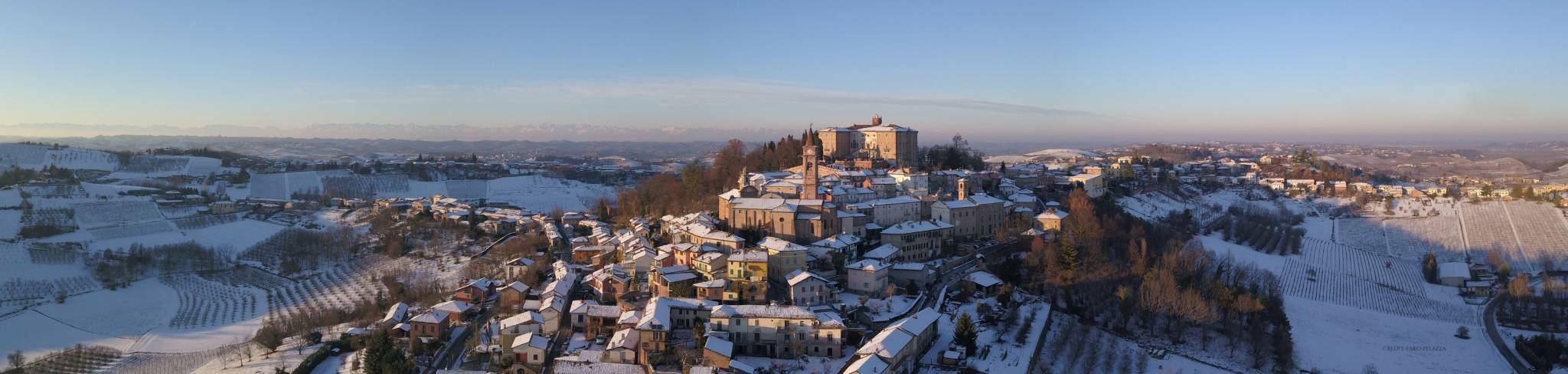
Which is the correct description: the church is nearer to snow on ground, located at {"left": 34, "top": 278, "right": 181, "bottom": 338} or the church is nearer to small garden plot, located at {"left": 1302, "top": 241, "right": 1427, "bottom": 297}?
snow on ground, located at {"left": 34, "top": 278, "right": 181, "bottom": 338}

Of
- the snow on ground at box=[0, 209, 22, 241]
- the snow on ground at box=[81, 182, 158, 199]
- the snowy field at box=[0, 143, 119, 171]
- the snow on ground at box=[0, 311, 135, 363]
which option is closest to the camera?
the snow on ground at box=[0, 311, 135, 363]

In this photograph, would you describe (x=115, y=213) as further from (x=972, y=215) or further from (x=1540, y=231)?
(x=1540, y=231)

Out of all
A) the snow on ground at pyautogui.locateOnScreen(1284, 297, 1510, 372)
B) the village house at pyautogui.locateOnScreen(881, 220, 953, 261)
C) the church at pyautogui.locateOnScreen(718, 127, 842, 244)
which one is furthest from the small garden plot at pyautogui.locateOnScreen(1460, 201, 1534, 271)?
the church at pyautogui.locateOnScreen(718, 127, 842, 244)

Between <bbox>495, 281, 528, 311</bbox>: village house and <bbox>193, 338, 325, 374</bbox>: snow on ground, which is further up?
<bbox>495, 281, 528, 311</bbox>: village house

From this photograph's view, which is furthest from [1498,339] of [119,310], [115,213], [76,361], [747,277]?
[115,213]

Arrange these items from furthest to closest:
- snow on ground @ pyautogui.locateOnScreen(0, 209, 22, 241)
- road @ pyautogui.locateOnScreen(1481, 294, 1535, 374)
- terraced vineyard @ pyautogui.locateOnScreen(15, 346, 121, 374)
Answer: snow on ground @ pyautogui.locateOnScreen(0, 209, 22, 241), road @ pyautogui.locateOnScreen(1481, 294, 1535, 374), terraced vineyard @ pyautogui.locateOnScreen(15, 346, 121, 374)

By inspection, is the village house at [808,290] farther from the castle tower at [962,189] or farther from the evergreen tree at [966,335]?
the castle tower at [962,189]

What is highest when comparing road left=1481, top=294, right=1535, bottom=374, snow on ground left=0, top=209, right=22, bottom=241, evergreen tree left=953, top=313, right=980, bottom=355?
snow on ground left=0, top=209, right=22, bottom=241

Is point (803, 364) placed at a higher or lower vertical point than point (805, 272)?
lower
